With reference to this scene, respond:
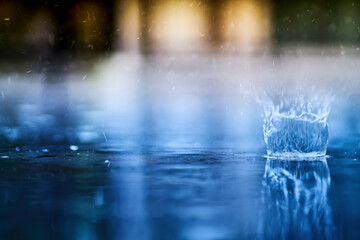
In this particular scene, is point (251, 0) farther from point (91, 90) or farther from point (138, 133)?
point (138, 133)

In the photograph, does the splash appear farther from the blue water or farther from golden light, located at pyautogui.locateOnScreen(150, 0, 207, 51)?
golden light, located at pyautogui.locateOnScreen(150, 0, 207, 51)

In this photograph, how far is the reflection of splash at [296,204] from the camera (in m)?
2.17

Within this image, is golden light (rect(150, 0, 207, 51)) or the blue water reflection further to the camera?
golden light (rect(150, 0, 207, 51))

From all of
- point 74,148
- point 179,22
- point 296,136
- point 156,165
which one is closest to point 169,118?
point 179,22

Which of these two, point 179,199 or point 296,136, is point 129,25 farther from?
point 179,199

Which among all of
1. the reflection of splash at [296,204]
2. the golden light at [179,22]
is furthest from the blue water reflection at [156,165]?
the golden light at [179,22]

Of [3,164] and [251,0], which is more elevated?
[251,0]

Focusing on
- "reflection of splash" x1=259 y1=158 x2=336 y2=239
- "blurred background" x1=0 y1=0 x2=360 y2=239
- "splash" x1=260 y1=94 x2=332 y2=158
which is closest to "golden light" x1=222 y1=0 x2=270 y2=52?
"blurred background" x1=0 y1=0 x2=360 y2=239

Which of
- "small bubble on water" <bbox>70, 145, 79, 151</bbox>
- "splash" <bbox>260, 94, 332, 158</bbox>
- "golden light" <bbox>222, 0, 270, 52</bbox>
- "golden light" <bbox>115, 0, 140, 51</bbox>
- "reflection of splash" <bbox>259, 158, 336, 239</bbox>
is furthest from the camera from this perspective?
"golden light" <bbox>115, 0, 140, 51</bbox>

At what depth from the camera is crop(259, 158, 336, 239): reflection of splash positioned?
7.11ft

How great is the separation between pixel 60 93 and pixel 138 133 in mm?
2632

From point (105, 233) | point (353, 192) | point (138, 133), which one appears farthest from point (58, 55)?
point (105, 233)

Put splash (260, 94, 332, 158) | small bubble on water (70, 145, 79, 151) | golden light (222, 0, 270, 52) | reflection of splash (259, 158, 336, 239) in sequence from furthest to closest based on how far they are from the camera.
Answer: golden light (222, 0, 270, 52)
small bubble on water (70, 145, 79, 151)
splash (260, 94, 332, 158)
reflection of splash (259, 158, 336, 239)

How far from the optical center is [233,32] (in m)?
11.9
